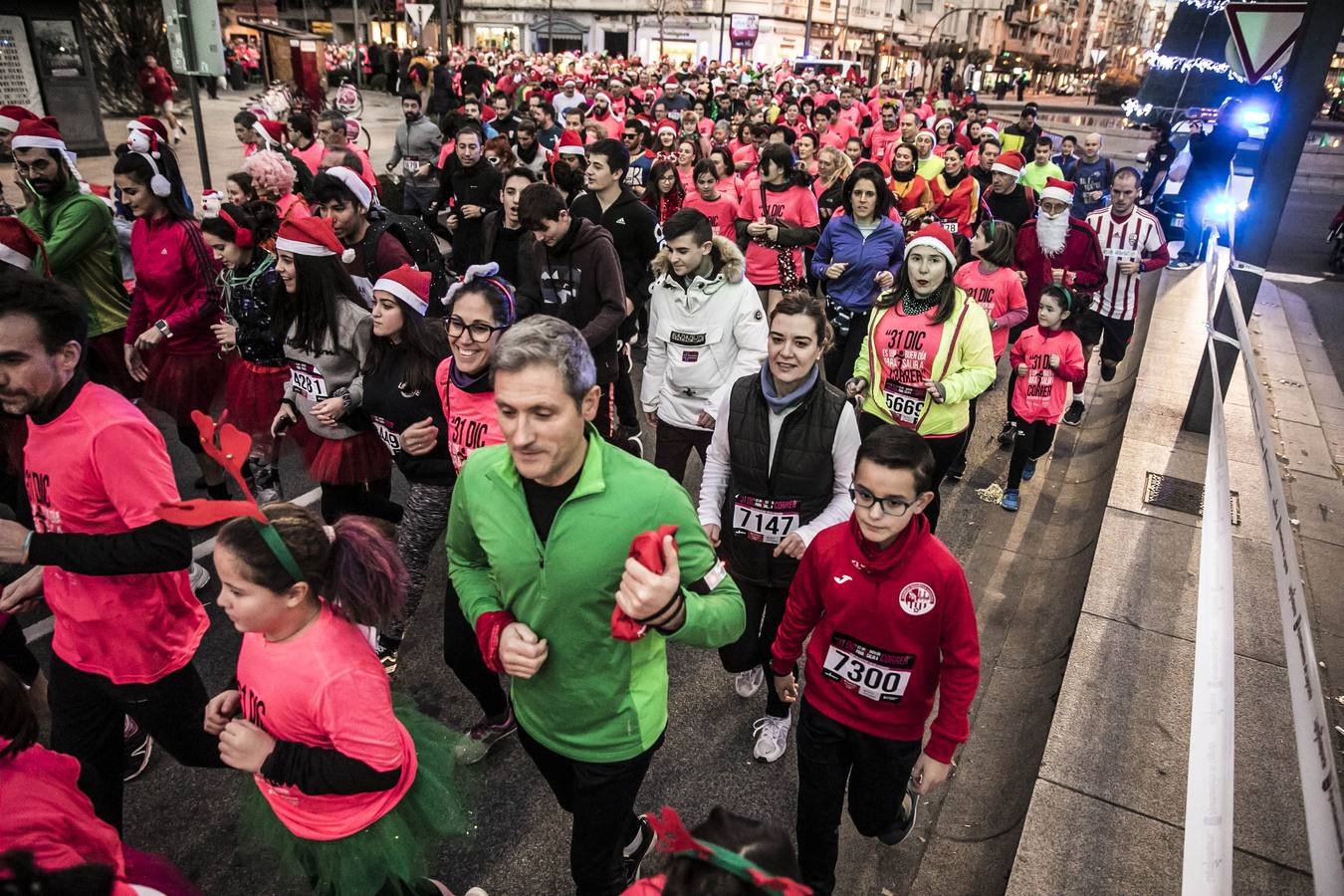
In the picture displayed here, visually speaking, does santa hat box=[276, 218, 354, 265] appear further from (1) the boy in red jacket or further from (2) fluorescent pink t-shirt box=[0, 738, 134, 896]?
(1) the boy in red jacket

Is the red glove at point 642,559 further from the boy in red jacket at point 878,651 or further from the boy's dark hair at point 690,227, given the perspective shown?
the boy's dark hair at point 690,227

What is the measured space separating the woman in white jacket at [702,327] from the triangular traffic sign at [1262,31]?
483 cm

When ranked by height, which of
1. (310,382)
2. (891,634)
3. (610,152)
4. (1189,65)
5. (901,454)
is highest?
(1189,65)

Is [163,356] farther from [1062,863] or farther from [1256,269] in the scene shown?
[1256,269]

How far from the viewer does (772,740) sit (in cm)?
368

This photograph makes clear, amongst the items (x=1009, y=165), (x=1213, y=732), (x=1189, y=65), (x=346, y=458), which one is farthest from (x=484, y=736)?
(x=1189, y=65)

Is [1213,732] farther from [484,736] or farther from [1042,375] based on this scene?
[1042,375]

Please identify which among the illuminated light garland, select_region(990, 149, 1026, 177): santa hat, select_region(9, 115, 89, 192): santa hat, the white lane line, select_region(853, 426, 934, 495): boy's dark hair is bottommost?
the white lane line

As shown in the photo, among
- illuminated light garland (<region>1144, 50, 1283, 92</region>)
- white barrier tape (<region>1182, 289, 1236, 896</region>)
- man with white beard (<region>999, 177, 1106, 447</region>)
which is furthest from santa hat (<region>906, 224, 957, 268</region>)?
illuminated light garland (<region>1144, 50, 1283, 92</region>)

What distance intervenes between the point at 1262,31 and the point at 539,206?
579 cm

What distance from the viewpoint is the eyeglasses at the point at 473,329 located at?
3.38m

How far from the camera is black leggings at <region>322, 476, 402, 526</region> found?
424 centimetres

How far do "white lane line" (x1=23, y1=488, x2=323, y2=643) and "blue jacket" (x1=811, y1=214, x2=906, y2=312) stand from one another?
4.14 m

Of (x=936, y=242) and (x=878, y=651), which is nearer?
(x=878, y=651)
